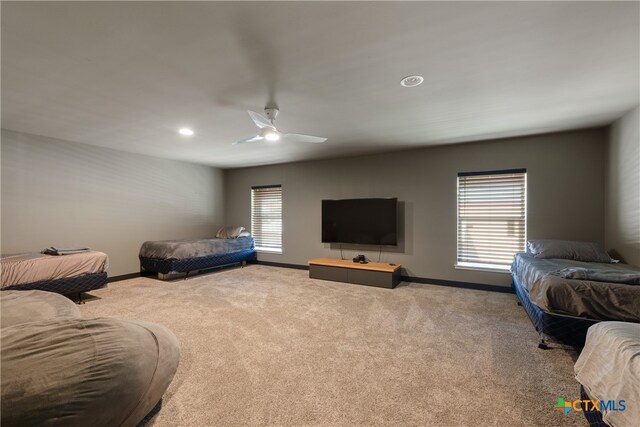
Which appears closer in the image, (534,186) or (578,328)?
(578,328)

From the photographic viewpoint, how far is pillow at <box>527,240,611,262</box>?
3.28 m

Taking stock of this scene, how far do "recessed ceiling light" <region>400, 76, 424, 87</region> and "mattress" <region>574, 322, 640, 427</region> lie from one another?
2.11m

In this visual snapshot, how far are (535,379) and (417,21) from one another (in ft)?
8.63

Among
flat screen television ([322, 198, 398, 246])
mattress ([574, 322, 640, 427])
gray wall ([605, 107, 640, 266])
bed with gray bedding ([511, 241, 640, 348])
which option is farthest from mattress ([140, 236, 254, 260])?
gray wall ([605, 107, 640, 266])

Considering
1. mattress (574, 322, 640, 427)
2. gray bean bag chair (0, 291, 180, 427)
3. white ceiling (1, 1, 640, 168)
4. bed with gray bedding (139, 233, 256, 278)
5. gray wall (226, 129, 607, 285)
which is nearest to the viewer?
gray bean bag chair (0, 291, 180, 427)

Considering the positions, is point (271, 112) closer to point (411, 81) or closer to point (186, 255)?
point (411, 81)

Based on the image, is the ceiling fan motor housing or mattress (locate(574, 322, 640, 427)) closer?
mattress (locate(574, 322, 640, 427))

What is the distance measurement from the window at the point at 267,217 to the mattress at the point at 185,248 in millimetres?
777

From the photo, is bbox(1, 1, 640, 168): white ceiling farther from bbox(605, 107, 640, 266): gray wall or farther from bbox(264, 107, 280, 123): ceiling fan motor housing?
bbox(605, 107, 640, 266): gray wall

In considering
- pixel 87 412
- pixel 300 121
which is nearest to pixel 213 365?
pixel 87 412

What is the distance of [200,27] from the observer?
5.65 ft

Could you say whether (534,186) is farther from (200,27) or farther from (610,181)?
(200,27)

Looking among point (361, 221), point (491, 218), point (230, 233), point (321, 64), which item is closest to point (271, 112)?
point (321, 64)

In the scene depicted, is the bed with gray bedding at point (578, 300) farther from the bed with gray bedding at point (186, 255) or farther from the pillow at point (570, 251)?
the bed with gray bedding at point (186, 255)
